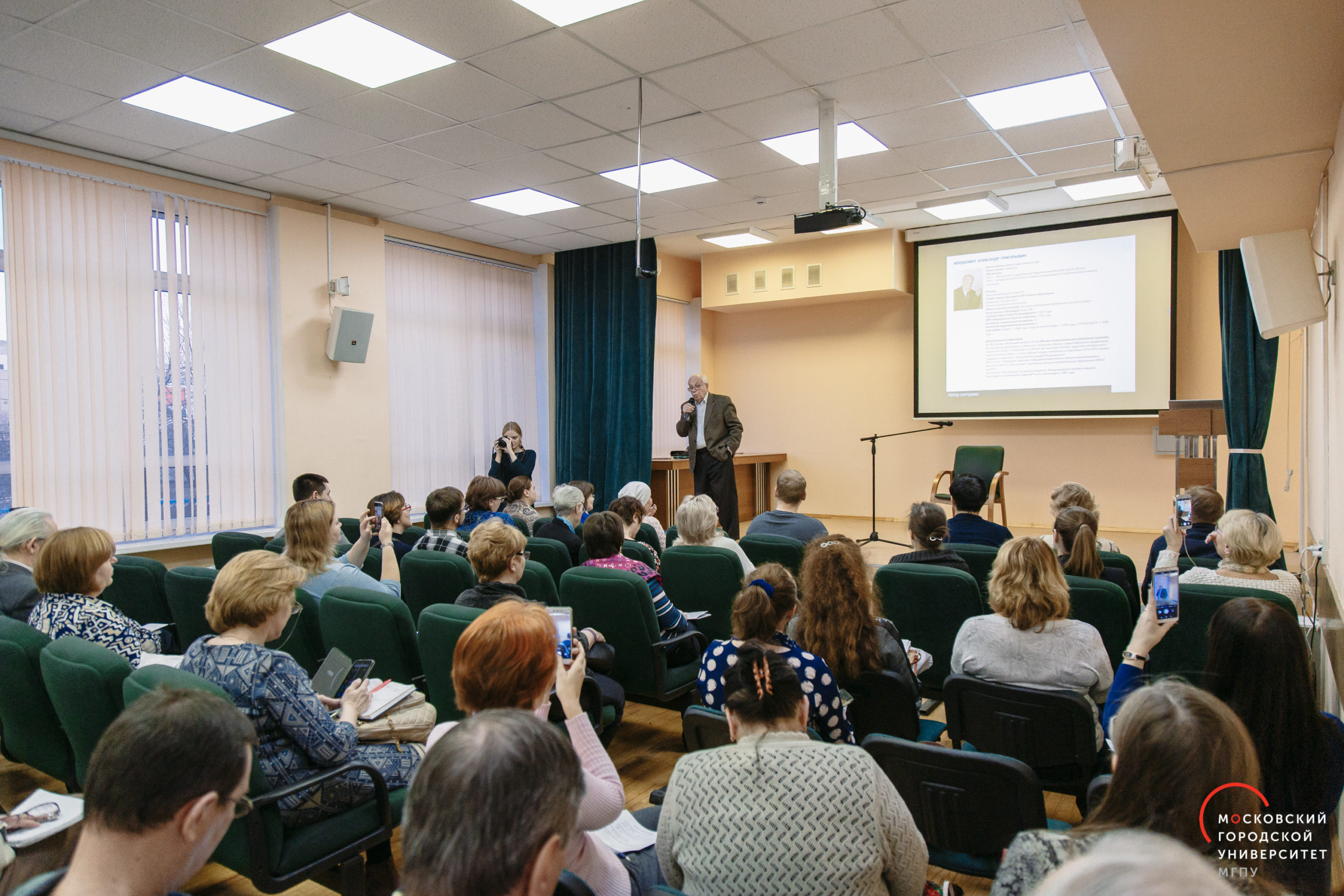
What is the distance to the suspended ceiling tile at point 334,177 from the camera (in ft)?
18.9

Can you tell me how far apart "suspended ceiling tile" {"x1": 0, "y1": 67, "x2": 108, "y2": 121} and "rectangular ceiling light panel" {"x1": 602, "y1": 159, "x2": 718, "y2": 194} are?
3145mm

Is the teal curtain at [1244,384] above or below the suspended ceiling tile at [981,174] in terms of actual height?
below

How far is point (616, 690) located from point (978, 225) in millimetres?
6788

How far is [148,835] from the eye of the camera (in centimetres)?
110

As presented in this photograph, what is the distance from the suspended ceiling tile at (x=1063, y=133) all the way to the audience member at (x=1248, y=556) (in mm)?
3037

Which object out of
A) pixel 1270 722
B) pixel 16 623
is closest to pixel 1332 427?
pixel 1270 722

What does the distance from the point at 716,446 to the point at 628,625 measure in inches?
184

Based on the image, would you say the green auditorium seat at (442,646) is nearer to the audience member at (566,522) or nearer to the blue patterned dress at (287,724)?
the blue patterned dress at (287,724)

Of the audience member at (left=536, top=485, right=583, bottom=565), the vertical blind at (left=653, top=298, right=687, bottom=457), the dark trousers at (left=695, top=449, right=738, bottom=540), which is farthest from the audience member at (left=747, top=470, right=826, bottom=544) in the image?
the vertical blind at (left=653, top=298, right=687, bottom=457)

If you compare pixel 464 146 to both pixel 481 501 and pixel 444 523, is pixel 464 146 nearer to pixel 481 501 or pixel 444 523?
pixel 481 501

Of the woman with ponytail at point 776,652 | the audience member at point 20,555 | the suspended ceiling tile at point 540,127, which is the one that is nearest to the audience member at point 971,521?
the woman with ponytail at point 776,652

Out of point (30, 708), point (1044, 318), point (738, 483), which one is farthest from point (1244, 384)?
point (30, 708)

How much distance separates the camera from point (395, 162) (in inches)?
224

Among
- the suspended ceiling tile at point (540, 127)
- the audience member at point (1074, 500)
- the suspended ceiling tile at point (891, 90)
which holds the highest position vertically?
the suspended ceiling tile at point (891, 90)
